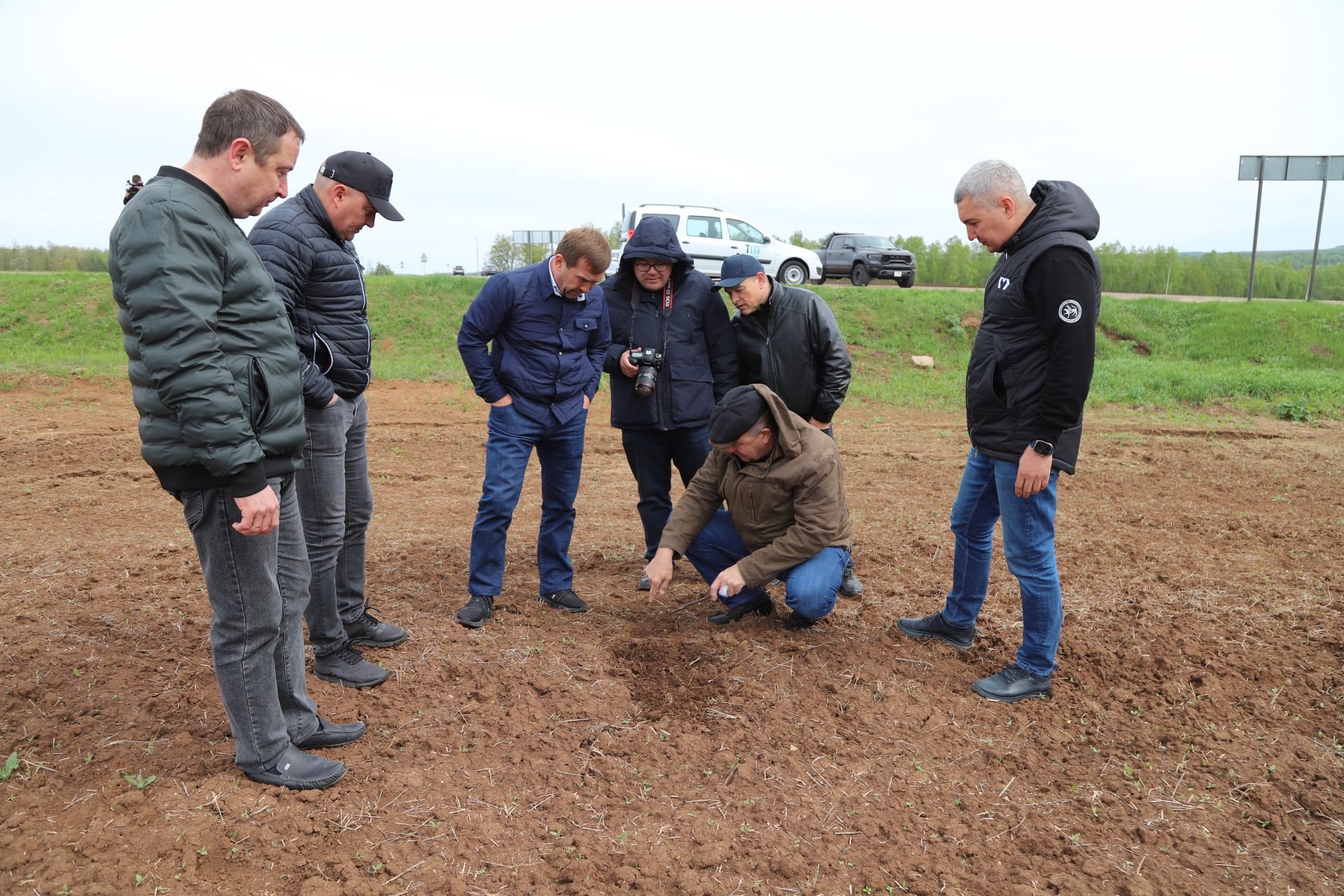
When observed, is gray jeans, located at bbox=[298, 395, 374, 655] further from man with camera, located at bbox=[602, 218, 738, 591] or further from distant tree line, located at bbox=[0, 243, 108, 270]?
distant tree line, located at bbox=[0, 243, 108, 270]

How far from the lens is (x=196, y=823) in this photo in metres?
2.38

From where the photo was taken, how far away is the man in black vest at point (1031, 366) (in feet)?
9.86

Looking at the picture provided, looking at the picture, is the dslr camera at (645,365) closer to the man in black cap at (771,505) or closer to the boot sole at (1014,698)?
the man in black cap at (771,505)

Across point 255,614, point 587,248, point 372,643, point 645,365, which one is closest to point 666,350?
point 645,365

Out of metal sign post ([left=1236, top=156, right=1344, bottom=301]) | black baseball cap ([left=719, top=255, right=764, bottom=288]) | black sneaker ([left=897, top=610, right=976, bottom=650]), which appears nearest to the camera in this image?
black sneaker ([left=897, top=610, right=976, bottom=650])

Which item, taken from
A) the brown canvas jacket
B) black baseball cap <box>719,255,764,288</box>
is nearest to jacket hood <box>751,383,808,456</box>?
the brown canvas jacket

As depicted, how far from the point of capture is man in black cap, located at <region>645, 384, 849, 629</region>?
3.59 metres

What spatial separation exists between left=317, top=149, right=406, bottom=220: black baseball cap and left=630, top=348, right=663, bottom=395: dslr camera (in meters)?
1.48

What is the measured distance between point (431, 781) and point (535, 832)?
0.42m

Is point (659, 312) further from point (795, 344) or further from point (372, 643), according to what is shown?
point (372, 643)

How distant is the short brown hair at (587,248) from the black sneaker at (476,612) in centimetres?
166

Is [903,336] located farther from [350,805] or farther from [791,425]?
[350,805]

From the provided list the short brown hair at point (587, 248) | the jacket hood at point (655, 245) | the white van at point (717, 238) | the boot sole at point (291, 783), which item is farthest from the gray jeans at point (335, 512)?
the white van at point (717, 238)

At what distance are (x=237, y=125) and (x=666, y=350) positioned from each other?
8.04 ft
